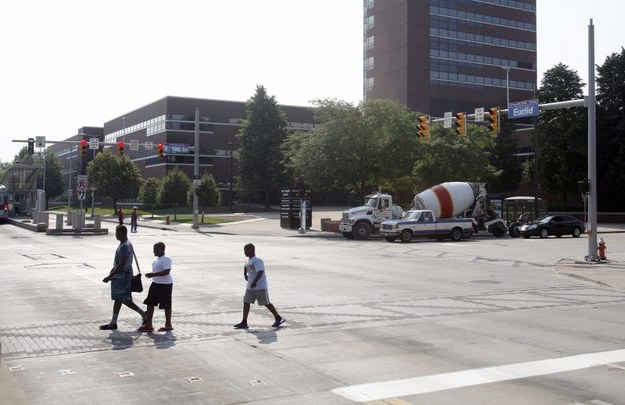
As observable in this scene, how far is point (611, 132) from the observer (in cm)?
6278

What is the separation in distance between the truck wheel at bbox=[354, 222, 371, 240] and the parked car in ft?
33.6

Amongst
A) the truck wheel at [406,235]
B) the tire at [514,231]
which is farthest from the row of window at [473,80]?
the truck wheel at [406,235]

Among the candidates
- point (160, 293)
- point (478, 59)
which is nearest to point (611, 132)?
point (478, 59)

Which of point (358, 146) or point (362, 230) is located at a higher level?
point (358, 146)

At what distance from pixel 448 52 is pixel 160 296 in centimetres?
9676

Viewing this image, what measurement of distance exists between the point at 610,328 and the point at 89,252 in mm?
21546

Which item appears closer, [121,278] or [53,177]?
[121,278]

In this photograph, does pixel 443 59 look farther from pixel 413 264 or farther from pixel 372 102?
pixel 413 264

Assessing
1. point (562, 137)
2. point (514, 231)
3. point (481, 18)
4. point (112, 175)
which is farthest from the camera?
point (481, 18)

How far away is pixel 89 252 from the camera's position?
27.7 metres

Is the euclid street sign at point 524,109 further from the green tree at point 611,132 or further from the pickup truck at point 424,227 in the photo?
the green tree at point 611,132

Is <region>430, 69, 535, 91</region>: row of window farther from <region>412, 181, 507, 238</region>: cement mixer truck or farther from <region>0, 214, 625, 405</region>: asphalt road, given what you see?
<region>0, 214, 625, 405</region>: asphalt road

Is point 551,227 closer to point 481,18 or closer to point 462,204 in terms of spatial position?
point 462,204

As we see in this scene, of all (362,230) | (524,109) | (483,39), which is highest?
(483,39)
